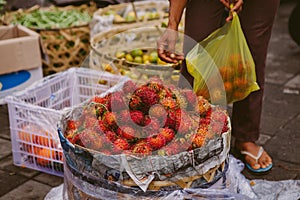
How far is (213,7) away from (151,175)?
1.13 meters

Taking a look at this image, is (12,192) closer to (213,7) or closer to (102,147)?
(102,147)

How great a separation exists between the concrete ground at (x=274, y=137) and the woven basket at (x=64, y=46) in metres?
0.71

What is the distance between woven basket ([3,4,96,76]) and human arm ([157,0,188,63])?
214 cm

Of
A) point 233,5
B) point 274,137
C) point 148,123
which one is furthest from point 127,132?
point 274,137

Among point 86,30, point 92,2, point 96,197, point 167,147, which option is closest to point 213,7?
point 167,147

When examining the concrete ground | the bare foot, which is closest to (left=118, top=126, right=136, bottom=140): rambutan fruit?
the concrete ground

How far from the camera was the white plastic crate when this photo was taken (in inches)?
122

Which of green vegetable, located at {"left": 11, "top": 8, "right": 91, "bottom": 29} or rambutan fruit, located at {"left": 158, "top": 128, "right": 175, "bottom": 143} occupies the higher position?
rambutan fruit, located at {"left": 158, "top": 128, "right": 175, "bottom": 143}

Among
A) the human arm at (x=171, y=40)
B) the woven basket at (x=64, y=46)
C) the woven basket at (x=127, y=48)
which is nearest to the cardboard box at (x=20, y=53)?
the woven basket at (x=64, y=46)

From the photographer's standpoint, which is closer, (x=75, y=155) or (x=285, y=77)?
(x=75, y=155)

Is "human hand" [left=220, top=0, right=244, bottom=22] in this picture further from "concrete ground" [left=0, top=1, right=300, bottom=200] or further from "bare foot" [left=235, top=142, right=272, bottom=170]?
"concrete ground" [left=0, top=1, right=300, bottom=200]

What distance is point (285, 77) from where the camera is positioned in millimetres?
4844

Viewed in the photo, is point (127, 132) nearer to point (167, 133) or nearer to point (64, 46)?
point (167, 133)

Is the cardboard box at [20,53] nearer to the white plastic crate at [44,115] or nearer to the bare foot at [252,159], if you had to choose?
the white plastic crate at [44,115]
